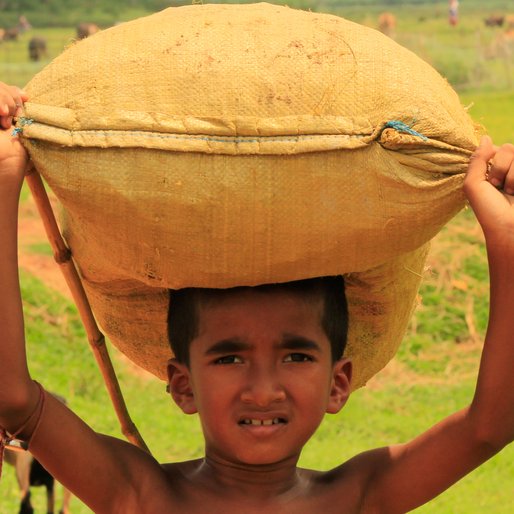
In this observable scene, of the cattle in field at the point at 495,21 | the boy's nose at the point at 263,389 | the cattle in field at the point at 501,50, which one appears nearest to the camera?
the boy's nose at the point at 263,389

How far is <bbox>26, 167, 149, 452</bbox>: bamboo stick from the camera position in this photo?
2.59 metres

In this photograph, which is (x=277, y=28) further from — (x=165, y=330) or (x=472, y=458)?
(x=472, y=458)

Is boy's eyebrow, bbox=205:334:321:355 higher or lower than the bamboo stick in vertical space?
lower

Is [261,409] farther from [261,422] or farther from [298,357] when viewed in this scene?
[298,357]

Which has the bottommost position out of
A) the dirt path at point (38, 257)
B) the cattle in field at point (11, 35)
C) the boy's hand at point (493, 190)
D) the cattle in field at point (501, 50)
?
the boy's hand at point (493, 190)

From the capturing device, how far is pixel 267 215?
2307 mm

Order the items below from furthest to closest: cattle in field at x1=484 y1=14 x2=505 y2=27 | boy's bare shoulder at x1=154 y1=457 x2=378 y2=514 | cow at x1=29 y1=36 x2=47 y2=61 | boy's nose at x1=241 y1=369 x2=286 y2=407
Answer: cattle in field at x1=484 y1=14 x2=505 y2=27, cow at x1=29 y1=36 x2=47 y2=61, boy's bare shoulder at x1=154 y1=457 x2=378 y2=514, boy's nose at x1=241 y1=369 x2=286 y2=407

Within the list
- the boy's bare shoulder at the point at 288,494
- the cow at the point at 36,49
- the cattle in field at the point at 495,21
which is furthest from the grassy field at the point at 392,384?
the cattle in field at the point at 495,21

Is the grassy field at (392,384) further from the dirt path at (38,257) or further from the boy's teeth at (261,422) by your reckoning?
the boy's teeth at (261,422)

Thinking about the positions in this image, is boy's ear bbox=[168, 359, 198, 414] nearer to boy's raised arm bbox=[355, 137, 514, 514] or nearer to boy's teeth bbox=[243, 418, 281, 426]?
boy's teeth bbox=[243, 418, 281, 426]

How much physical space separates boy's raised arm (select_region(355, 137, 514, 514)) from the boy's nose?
0.35 meters

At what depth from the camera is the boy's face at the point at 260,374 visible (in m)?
2.49

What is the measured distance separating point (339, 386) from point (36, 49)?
Result: 18.8 metres

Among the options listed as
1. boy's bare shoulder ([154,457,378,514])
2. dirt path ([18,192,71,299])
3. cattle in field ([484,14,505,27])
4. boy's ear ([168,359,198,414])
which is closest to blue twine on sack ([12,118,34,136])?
boy's ear ([168,359,198,414])
